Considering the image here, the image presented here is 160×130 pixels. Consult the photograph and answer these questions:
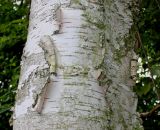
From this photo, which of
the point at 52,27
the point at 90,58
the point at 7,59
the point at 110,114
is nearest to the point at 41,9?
the point at 52,27

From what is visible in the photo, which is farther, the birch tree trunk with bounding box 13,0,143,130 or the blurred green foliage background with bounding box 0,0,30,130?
the blurred green foliage background with bounding box 0,0,30,130

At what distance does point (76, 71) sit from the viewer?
79 cm

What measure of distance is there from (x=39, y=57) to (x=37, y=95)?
10cm

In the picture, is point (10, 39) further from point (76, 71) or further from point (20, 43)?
point (76, 71)

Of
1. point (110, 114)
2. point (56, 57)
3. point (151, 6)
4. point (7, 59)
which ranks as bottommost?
point (7, 59)

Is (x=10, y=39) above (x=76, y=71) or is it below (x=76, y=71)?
below

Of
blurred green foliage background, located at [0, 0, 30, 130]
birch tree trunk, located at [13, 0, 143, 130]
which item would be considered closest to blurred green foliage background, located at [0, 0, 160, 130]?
blurred green foliage background, located at [0, 0, 30, 130]

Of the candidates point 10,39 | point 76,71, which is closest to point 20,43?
point 10,39

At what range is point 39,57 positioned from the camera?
0.84 m

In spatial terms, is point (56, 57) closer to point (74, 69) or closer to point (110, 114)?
point (74, 69)

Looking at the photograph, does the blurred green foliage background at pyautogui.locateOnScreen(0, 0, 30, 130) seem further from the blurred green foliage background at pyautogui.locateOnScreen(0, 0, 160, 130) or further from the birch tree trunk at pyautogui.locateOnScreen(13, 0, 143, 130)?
the birch tree trunk at pyautogui.locateOnScreen(13, 0, 143, 130)

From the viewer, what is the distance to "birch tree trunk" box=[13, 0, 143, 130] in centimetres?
76

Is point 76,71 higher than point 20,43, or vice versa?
point 76,71

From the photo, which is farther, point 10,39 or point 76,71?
point 10,39
